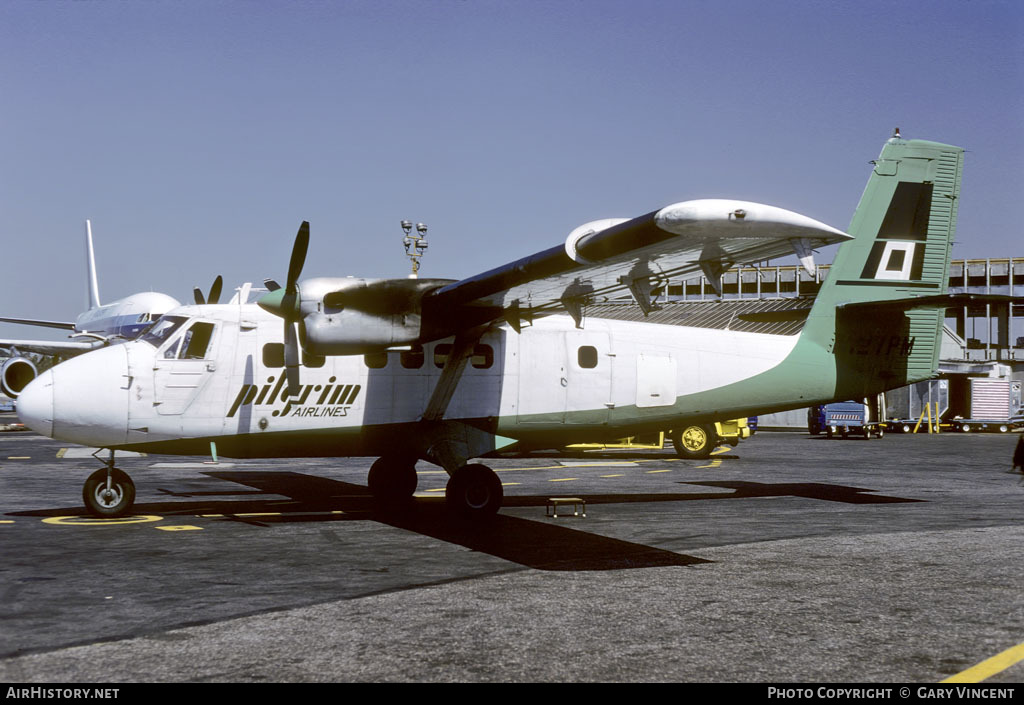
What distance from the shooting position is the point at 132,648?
6719mm

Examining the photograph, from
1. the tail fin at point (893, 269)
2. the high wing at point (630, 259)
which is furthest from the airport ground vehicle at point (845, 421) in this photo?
the high wing at point (630, 259)

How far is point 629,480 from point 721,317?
43.6 m

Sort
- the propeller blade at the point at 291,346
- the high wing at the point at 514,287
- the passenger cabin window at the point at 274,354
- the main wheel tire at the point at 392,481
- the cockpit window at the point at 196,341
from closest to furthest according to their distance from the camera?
the high wing at the point at 514,287 < the propeller blade at the point at 291,346 < the cockpit window at the point at 196,341 < the passenger cabin window at the point at 274,354 < the main wheel tire at the point at 392,481

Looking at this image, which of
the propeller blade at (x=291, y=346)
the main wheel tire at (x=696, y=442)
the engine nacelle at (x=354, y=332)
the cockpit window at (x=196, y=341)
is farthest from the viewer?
the main wheel tire at (x=696, y=442)

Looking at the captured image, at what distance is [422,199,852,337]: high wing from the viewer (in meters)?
8.65

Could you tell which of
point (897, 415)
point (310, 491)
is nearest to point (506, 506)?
point (310, 491)

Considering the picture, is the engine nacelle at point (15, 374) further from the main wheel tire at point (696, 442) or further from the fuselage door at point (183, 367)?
the main wheel tire at point (696, 442)

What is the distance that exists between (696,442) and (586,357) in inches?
584

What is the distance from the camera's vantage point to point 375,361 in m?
14.9

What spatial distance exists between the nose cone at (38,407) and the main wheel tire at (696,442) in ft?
67.3

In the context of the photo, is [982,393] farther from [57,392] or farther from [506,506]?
[57,392]

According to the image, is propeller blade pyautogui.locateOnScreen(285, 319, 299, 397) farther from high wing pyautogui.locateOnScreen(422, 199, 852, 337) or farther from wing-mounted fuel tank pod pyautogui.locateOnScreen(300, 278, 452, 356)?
high wing pyautogui.locateOnScreen(422, 199, 852, 337)

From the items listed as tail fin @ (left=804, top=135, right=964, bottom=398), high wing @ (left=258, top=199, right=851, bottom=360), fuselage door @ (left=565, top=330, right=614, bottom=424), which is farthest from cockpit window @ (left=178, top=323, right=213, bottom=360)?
tail fin @ (left=804, top=135, right=964, bottom=398)

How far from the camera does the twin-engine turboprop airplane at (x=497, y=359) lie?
1295 cm
